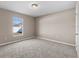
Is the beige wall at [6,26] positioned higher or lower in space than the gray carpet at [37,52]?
higher

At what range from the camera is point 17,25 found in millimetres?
5047

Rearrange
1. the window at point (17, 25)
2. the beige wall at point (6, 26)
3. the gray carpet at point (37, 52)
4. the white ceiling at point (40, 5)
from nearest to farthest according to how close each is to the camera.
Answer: the gray carpet at point (37, 52), the white ceiling at point (40, 5), the beige wall at point (6, 26), the window at point (17, 25)

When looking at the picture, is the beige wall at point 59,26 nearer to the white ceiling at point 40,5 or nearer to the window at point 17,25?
the white ceiling at point 40,5

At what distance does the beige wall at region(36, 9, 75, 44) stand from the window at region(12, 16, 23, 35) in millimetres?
1533

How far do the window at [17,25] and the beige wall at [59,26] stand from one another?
1533mm

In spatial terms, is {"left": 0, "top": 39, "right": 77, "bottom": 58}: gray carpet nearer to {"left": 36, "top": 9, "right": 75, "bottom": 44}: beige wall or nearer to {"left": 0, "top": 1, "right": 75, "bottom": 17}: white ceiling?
{"left": 36, "top": 9, "right": 75, "bottom": 44}: beige wall

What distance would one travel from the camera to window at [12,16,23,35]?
479 cm

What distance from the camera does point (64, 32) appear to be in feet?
14.1

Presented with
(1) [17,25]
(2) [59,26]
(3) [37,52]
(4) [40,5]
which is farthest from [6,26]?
(2) [59,26]

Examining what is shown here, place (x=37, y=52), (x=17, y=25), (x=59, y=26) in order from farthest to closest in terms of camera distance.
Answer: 1. (x=17, y=25)
2. (x=59, y=26)
3. (x=37, y=52)

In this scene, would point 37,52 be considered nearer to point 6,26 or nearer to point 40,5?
point 40,5

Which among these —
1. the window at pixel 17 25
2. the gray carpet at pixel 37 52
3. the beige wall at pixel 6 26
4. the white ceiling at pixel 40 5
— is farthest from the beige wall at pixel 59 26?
the beige wall at pixel 6 26

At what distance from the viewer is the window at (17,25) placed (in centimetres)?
479

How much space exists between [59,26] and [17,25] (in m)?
2.95
